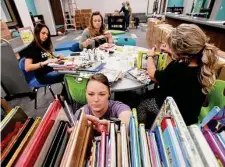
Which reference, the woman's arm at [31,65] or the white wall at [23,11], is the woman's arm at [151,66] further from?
the white wall at [23,11]

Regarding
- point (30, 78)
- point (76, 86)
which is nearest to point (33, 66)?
point (30, 78)

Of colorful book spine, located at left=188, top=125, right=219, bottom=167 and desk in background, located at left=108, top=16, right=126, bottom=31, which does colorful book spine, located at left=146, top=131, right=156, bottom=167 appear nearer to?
colorful book spine, located at left=188, top=125, right=219, bottom=167

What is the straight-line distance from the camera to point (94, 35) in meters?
2.63

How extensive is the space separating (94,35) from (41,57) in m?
1.14

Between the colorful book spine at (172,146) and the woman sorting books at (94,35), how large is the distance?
2.24m

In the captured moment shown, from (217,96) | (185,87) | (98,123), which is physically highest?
(98,123)

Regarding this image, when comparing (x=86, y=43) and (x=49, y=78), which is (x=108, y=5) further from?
(x=49, y=78)

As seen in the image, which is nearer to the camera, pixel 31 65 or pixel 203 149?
pixel 203 149

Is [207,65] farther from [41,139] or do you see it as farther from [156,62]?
[41,139]

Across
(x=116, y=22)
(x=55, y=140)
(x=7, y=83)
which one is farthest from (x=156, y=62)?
(x=116, y=22)

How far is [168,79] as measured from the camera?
3.74 feet

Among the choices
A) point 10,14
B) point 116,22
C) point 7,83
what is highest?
point 10,14

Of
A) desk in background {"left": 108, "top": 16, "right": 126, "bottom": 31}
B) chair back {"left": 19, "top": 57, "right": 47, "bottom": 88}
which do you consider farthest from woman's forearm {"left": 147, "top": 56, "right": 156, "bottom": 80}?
desk in background {"left": 108, "top": 16, "right": 126, "bottom": 31}

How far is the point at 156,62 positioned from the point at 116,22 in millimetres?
5946
